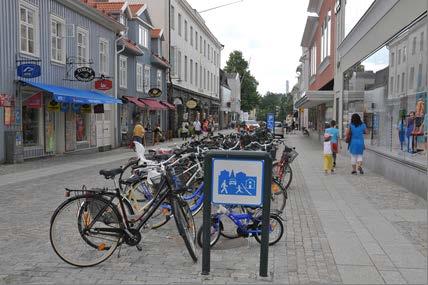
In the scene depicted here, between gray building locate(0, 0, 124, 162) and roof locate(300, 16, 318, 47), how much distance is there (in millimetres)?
19004

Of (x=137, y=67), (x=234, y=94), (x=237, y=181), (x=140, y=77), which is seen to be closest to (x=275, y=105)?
(x=234, y=94)

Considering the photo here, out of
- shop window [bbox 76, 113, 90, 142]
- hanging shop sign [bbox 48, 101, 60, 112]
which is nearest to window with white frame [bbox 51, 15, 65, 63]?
hanging shop sign [bbox 48, 101, 60, 112]

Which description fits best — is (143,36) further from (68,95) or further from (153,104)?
(68,95)

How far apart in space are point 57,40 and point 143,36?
10599 millimetres

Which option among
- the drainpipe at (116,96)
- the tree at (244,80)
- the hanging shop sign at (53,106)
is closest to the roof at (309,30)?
the drainpipe at (116,96)

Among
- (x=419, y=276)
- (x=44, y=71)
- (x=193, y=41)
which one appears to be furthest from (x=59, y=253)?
(x=193, y=41)

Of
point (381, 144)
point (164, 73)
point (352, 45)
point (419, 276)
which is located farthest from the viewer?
point (164, 73)

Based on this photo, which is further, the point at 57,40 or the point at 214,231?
the point at 57,40

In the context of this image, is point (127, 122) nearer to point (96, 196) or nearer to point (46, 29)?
point (46, 29)

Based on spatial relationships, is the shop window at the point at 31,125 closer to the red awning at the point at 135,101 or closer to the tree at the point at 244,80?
the red awning at the point at 135,101

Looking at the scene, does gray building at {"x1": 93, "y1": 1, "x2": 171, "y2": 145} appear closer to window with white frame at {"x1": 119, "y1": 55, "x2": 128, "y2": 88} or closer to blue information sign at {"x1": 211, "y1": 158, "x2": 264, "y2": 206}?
window with white frame at {"x1": 119, "y1": 55, "x2": 128, "y2": 88}

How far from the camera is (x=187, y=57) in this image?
39656mm

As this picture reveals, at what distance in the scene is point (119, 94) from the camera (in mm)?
24375

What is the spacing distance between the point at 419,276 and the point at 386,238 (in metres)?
1.46
